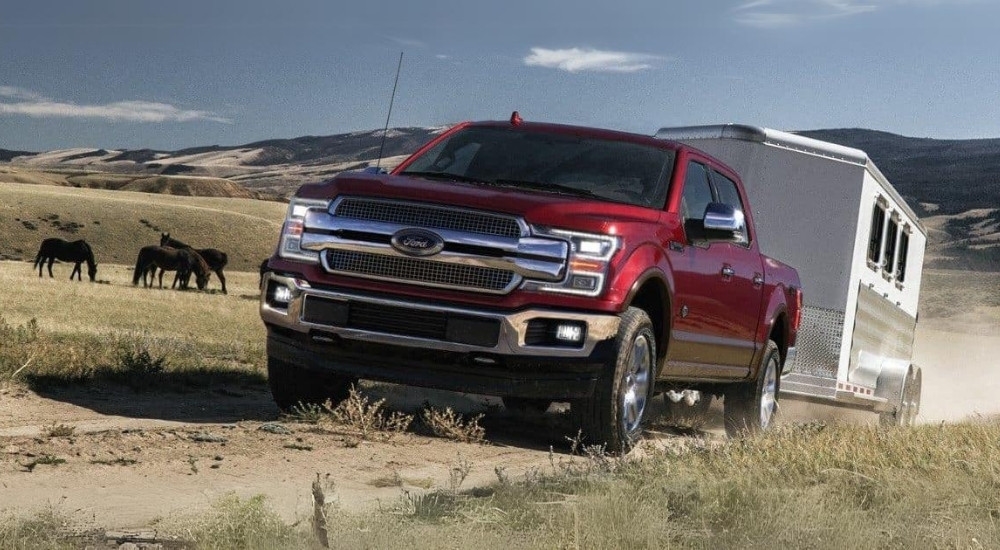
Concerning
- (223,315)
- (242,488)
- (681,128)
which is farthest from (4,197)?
(242,488)

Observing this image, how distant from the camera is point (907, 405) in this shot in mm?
15406

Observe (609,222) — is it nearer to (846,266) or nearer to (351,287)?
(351,287)

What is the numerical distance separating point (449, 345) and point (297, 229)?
52.0 inches

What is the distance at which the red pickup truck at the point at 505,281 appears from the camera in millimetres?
8289

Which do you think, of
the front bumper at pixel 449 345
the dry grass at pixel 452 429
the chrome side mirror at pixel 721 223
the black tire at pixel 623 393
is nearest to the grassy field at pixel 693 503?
the black tire at pixel 623 393

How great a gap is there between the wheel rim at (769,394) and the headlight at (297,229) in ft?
14.3

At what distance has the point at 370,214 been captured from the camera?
8523 mm

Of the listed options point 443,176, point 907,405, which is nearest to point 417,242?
point 443,176

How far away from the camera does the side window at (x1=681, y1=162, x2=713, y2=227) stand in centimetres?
967

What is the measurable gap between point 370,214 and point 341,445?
1407 millimetres

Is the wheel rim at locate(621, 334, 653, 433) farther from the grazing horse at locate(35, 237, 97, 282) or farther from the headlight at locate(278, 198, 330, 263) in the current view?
the grazing horse at locate(35, 237, 97, 282)

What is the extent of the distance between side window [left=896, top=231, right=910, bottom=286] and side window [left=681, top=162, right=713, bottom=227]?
22.8 feet

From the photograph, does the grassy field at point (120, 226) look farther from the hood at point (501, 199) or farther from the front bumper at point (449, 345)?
the front bumper at point (449, 345)

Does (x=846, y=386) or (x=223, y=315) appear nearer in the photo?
(x=846, y=386)
